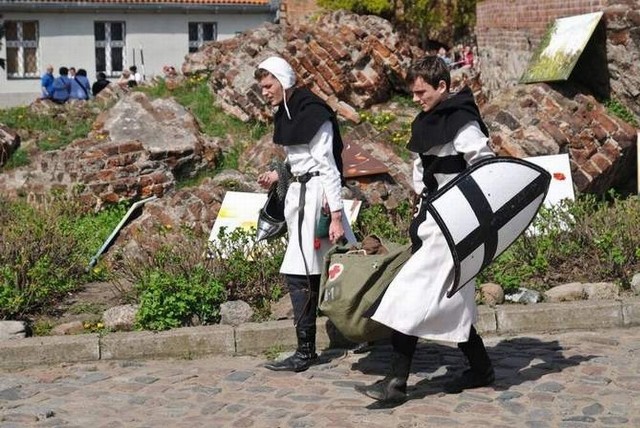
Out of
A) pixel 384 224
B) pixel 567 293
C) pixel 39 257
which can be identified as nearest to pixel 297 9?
pixel 384 224

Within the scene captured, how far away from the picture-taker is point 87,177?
39.6ft

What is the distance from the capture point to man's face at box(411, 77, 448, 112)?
22.5 ft

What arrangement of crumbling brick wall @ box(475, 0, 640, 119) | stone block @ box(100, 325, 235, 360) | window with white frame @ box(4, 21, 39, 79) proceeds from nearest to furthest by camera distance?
1. stone block @ box(100, 325, 235, 360)
2. crumbling brick wall @ box(475, 0, 640, 119)
3. window with white frame @ box(4, 21, 39, 79)

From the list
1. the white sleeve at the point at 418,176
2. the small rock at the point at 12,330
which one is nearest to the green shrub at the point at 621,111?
the white sleeve at the point at 418,176

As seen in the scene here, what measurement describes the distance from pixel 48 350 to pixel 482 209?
2.98 m

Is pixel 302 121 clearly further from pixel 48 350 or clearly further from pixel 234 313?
pixel 48 350

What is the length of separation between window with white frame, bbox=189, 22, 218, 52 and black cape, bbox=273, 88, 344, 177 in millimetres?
32333

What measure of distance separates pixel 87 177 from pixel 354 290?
5.80 m

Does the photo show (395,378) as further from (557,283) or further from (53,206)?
(53,206)

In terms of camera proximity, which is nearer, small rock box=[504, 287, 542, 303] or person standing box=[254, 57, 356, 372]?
person standing box=[254, 57, 356, 372]

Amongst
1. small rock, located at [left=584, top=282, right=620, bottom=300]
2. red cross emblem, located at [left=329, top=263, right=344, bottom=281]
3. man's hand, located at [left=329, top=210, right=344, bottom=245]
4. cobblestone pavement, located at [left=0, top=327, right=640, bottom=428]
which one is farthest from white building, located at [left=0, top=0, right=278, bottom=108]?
red cross emblem, located at [left=329, top=263, right=344, bottom=281]

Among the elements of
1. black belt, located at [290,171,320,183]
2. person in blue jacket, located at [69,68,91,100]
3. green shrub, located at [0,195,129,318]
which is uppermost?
person in blue jacket, located at [69,68,91,100]

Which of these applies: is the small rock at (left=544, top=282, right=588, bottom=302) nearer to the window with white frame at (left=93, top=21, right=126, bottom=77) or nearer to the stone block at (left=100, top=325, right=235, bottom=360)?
the stone block at (left=100, top=325, right=235, bottom=360)

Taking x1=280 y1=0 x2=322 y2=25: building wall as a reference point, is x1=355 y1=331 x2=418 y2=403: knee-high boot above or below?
below
